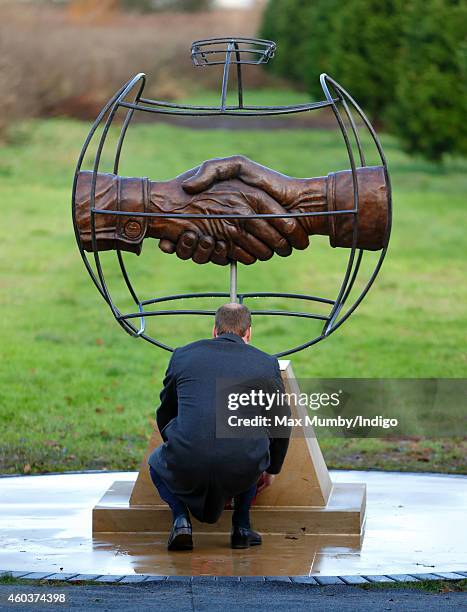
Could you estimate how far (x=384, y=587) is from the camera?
5.49 meters

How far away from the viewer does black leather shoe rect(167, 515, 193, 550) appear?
6.14 meters

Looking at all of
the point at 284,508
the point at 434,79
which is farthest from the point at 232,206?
the point at 434,79

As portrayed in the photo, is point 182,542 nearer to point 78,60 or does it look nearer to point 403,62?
point 403,62

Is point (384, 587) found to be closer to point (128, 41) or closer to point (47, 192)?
point (47, 192)

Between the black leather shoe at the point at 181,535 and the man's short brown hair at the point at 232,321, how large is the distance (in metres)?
0.88

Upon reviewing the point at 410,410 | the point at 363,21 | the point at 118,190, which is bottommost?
the point at 410,410

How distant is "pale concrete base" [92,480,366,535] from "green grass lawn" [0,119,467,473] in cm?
219

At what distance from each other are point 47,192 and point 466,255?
771cm

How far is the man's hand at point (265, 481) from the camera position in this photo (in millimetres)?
6422

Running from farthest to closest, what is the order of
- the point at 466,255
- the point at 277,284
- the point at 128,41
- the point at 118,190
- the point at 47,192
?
the point at 128,41 → the point at 47,192 → the point at 466,255 → the point at 277,284 → the point at 118,190

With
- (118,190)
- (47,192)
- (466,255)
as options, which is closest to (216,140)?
(47,192)

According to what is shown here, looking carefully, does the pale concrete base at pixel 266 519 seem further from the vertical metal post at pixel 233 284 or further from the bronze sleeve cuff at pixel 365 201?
the bronze sleeve cuff at pixel 365 201

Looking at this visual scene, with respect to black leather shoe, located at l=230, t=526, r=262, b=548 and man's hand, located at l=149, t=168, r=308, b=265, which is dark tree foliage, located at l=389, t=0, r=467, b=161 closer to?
man's hand, located at l=149, t=168, r=308, b=265

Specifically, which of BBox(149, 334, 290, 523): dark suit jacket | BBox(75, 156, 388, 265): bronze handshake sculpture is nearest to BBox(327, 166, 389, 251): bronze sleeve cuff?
BBox(75, 156, 388, 265): bronze handshake sculpture
